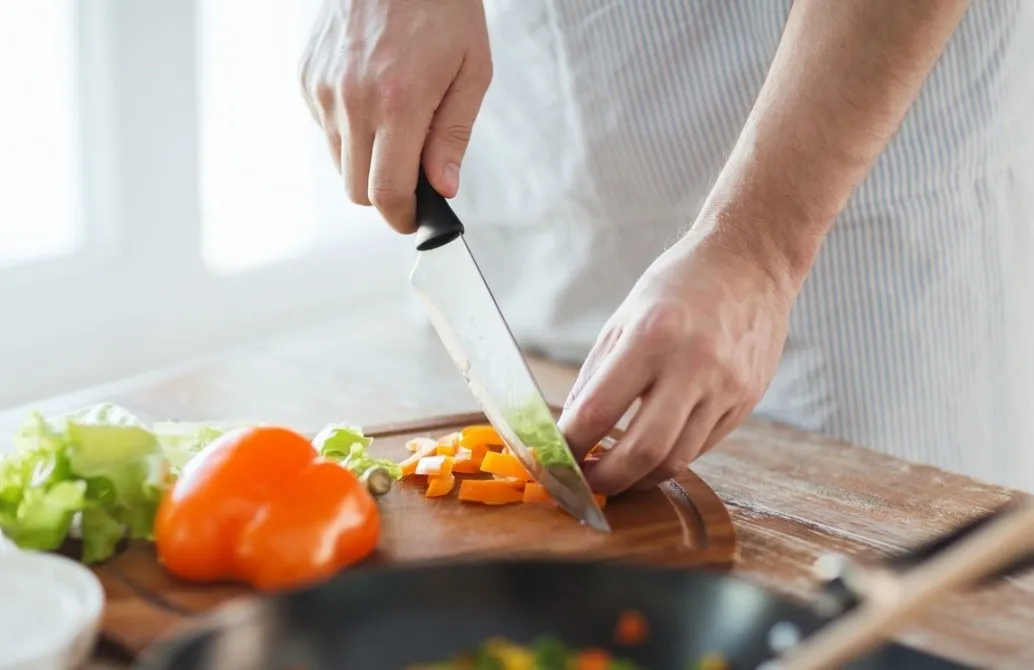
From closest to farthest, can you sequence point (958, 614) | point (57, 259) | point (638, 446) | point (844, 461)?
1. point (958, 614)
2. point (638, 446)
3. point (844, 461)
4. point (57, 259)

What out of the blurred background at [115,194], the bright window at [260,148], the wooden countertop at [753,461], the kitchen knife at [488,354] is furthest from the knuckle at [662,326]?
the bright window at [260,148]

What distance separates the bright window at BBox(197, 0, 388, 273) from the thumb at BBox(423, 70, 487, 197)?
1.27 metres

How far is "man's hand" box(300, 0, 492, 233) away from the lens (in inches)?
51.7

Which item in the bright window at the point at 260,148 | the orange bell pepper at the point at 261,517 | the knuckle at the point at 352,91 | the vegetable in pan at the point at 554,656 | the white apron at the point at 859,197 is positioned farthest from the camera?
the bright window at the point at 260,148

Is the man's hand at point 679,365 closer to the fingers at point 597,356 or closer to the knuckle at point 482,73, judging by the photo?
the fingers at point 597,356

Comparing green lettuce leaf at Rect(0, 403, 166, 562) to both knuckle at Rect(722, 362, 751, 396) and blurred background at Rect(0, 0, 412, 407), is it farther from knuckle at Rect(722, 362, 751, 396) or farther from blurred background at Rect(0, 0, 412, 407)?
blurred background at Rect(0, 0, 412, 407)

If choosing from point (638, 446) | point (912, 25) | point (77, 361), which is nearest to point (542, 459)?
point (638, 446)

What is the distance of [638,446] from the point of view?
1153mm

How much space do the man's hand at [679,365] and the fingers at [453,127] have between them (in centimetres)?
26

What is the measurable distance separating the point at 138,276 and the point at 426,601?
1.63m

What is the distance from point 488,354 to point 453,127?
292mm

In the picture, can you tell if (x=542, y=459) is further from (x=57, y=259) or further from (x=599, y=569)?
(x=57, y=259)

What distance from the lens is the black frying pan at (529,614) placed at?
0.86 meters

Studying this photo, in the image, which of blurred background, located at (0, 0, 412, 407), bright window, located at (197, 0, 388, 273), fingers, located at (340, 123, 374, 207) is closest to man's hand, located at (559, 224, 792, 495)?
fingers, located at (340, 123, 374, 207)
